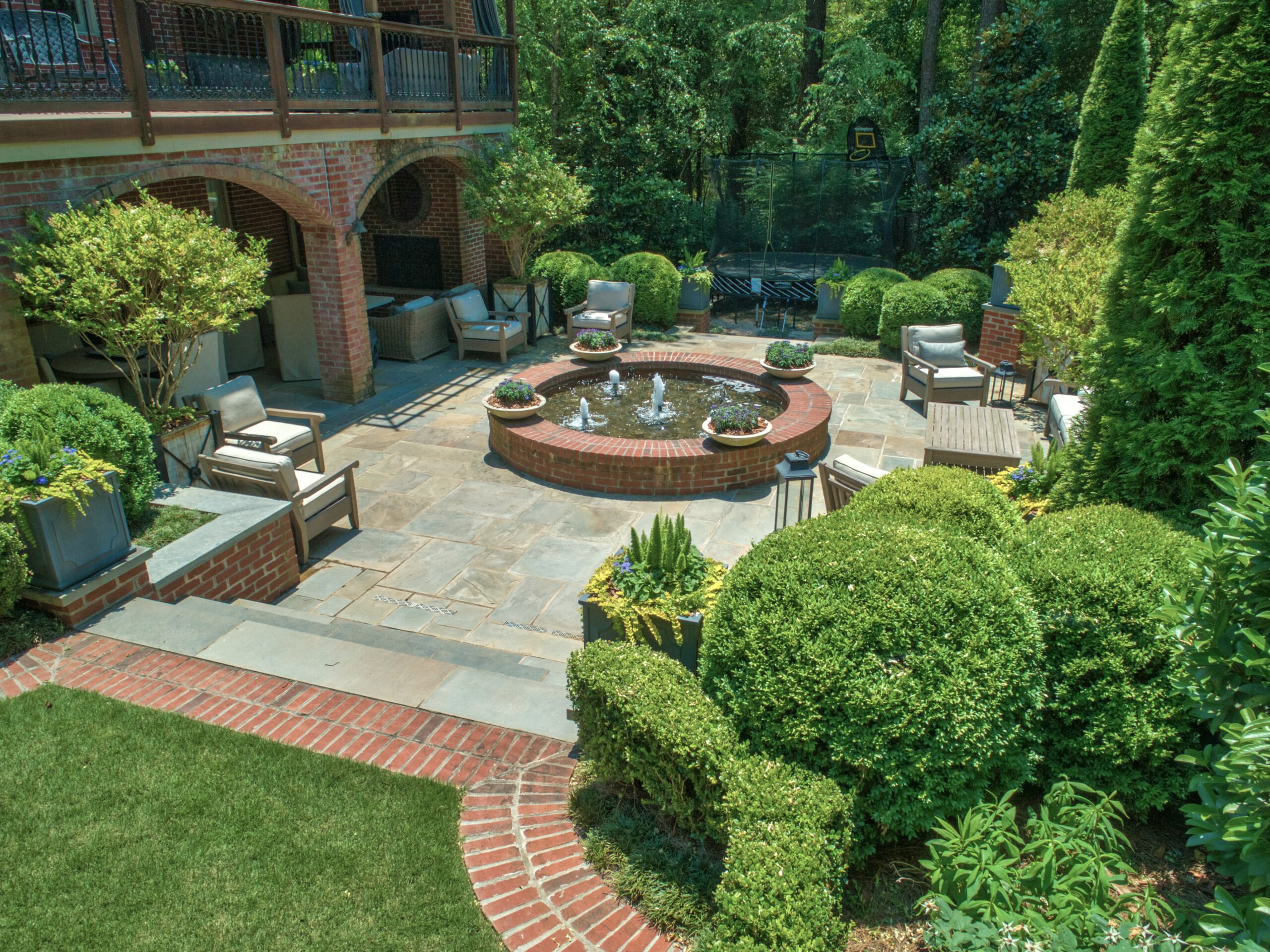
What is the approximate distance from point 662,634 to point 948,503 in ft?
5.18

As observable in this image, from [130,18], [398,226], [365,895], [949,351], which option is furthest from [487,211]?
[365,895]

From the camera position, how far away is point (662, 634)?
438cm

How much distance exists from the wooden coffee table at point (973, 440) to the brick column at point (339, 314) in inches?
267

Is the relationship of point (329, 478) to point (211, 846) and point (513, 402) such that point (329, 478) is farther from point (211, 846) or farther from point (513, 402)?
point (211, 846)

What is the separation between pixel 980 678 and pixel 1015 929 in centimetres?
83

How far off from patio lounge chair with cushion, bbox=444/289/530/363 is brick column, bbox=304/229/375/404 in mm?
1704

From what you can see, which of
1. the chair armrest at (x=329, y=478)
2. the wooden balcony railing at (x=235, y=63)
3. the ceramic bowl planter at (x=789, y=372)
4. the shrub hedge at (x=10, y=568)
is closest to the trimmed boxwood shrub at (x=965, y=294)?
the ceramic bowl planter at (x=789, y=372)

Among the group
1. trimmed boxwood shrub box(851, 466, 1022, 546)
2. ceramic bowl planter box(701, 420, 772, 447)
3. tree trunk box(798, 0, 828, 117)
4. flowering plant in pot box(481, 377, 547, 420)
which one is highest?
tree trunk box(798, 0, 828, 117)

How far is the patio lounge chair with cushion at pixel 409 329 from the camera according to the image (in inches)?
484

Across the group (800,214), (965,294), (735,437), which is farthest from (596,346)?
(800,214)

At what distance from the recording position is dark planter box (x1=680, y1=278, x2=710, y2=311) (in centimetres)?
1428

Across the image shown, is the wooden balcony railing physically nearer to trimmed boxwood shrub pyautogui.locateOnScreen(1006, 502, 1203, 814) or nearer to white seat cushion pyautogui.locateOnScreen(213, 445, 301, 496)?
white seat cushion pyautogui.locateOnScreen(213, 445, 301, 496)

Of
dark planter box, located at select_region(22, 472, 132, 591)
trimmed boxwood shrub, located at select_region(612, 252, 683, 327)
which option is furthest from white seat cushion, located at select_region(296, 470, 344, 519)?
trimmed boxwood shrub, located at select_region(612, 252, 683, 327)

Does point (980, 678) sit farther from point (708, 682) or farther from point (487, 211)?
point (487, 211)
